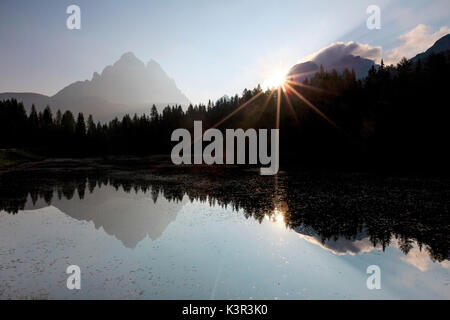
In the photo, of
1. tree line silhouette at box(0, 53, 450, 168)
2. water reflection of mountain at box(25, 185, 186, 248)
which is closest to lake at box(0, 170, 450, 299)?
water reflection of mountain at box(25, 185, 186, 248)

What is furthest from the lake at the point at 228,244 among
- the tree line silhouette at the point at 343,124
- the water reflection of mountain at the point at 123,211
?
the tree line silhouette at the point at 343,124

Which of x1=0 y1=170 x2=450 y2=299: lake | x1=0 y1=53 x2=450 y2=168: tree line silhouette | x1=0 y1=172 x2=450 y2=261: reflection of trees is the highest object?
x1=0 y1=53 x2=450 y2=168: tree line silhouette

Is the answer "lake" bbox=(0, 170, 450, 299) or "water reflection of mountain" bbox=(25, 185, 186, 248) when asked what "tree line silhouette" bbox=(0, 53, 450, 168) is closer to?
"lake" bbox=(0, 170, 450, 299)

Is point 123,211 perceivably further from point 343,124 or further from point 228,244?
point 343,124

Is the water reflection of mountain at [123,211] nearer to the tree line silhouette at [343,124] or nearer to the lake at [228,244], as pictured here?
the lake at [228,244]

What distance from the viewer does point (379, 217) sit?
2405 cm

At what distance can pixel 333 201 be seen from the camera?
30.5 metres

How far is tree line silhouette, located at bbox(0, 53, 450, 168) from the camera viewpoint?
7731cm

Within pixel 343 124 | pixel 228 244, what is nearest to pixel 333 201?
pixel 228 244

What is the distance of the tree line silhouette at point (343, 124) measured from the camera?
3044 inches

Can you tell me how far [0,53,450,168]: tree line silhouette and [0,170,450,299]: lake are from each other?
50142mm

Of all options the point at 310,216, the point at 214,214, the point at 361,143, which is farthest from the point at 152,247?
the point at 361,143

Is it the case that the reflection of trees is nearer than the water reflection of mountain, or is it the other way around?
the reflection of trees
